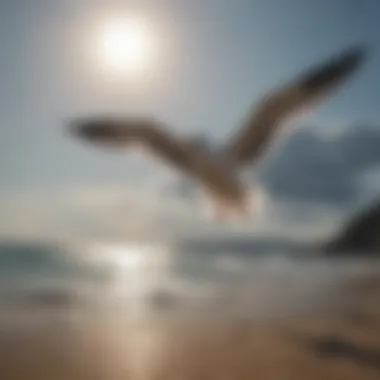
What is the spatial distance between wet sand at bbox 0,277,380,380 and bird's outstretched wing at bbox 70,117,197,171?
0.30m

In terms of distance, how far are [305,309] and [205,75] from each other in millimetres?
492

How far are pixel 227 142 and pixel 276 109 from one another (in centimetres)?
11

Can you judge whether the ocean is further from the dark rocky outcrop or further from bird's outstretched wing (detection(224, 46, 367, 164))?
bird's outstretched wing (detection(224, 46, 367, 164))

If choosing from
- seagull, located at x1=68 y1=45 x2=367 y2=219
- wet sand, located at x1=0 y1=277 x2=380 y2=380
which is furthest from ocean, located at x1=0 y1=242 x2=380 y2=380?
seagull, located at x1=68 y1=45 x2=367 y2=219

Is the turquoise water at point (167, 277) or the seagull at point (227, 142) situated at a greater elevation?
the seagull at point (227, 142)

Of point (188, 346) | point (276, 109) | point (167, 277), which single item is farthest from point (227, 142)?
point (188, 346)

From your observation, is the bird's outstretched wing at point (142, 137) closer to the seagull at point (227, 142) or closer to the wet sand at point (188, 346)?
the seagull at point (227, 142)

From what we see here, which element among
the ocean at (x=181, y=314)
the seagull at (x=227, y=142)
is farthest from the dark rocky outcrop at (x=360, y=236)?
the seagull at (x=227, y=142)

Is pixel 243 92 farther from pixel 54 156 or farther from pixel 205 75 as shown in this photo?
pixel 54 156

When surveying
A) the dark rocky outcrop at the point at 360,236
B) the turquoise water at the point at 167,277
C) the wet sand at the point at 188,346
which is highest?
the dark rocky outcrop at the point at 360,236

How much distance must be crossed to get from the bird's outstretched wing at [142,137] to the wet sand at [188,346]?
30 cm

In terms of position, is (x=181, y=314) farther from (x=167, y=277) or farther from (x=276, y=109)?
(x=276, y=109)

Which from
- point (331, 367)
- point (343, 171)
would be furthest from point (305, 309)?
point (343, 171)

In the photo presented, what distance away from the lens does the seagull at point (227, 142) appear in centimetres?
126
